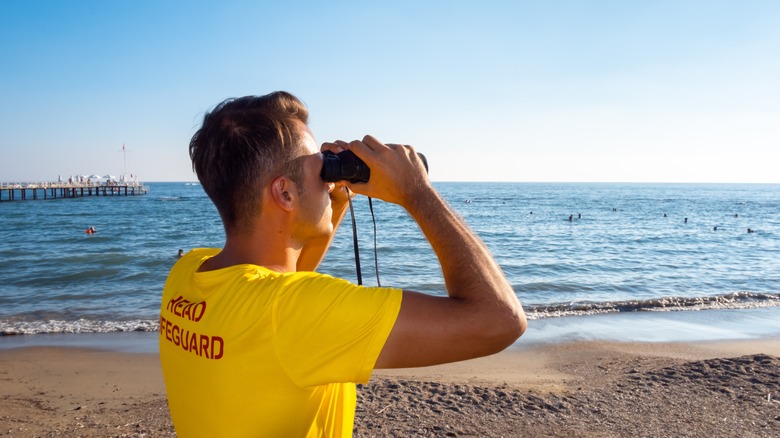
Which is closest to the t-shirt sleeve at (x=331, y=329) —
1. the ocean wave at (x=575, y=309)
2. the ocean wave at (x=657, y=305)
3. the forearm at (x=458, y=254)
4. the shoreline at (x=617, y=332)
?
the forearm at (x=458, y=254)

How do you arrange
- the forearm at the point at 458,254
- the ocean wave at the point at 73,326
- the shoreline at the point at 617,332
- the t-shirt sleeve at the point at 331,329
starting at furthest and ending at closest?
the ocean wave at the point at 73,326 < the shoreline at the point at 617,332 < the forearm at the point at 458,254 < the t-shirt sleeve at the point at 331,329

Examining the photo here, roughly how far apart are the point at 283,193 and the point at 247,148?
0.51 ft

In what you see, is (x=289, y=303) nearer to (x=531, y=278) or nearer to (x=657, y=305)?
(x=657, y=305)

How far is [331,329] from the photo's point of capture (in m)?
1.27

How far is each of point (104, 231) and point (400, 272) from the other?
23277 mm

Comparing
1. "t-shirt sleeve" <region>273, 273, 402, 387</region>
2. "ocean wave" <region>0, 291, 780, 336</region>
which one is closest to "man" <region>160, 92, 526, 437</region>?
"t-shirt sleeve" <region>273, 273, 402, 387</region>

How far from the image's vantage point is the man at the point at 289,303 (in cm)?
129

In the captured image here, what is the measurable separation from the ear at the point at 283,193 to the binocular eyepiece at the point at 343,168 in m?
0.10

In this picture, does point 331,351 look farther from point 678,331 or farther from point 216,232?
point 216,232

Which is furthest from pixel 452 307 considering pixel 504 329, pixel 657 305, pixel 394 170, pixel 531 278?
pixel 531 278

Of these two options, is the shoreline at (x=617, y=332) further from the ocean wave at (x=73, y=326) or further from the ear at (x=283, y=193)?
the ear at (x=283, y=193)

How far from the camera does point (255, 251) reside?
1.60m

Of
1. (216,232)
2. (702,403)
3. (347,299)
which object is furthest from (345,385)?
(216,232)

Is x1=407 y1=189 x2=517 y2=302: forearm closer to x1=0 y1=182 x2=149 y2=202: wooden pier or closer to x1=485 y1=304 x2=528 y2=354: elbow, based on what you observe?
x1=485 y1=304 x2=528 y2=354: elbow
